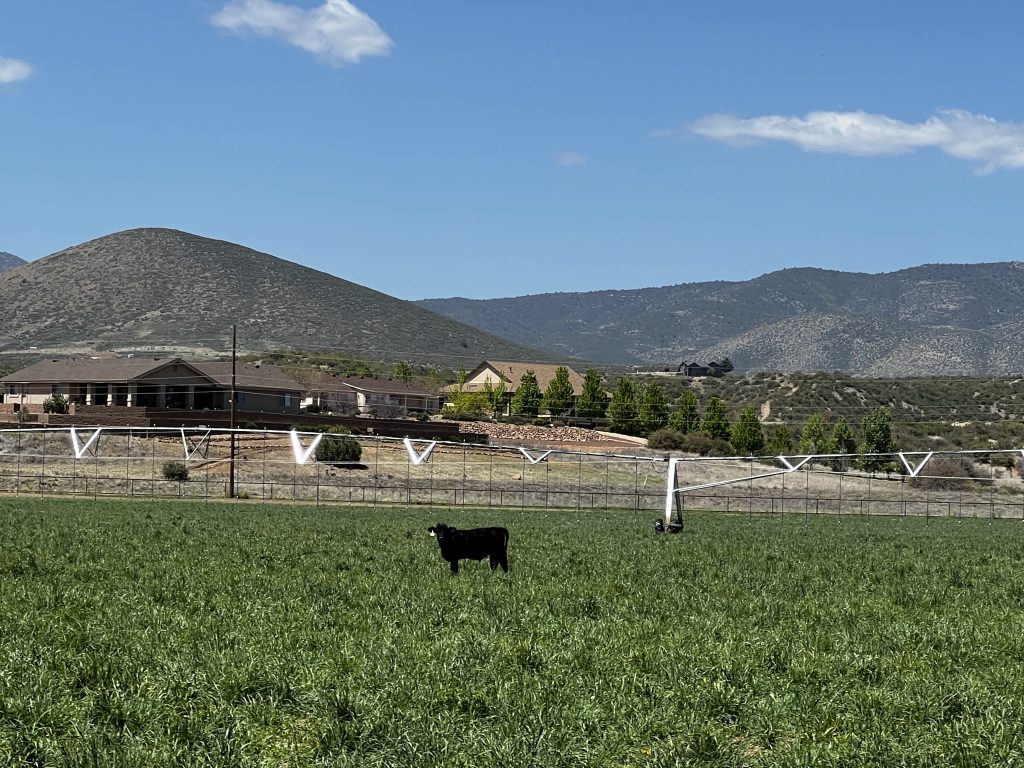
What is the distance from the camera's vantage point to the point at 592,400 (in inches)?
4464

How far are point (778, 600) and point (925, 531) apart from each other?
1012 inches

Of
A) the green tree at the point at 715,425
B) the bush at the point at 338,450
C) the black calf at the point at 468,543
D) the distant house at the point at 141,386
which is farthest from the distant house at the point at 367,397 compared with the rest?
the black calf at the point at 468,543

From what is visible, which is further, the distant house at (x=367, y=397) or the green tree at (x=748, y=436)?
the distant house at (x=367, y=397)

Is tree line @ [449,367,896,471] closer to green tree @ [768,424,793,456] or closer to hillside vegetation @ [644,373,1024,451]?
green tree @ [768,424,793,456]

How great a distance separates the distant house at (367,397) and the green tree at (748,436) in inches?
1143

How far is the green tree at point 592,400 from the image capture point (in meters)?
112

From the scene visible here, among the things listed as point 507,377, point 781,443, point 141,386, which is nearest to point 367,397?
point 141,386

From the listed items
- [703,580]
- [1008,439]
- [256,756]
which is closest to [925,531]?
[703,580]

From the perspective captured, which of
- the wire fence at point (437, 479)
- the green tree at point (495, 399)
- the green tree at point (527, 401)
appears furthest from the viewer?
the green tree at point (495, 399)

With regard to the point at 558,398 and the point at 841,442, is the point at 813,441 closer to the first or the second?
the point at 841,442

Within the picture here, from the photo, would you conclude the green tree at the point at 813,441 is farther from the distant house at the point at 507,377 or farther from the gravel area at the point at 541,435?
the distant house at the point at 507,377

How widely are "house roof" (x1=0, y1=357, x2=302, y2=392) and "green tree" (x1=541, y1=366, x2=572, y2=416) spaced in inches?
1022

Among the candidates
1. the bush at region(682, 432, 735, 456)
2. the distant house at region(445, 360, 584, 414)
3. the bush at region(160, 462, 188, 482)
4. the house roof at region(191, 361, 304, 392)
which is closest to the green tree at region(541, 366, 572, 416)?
the distant house at region(445, 360, 584, 414)

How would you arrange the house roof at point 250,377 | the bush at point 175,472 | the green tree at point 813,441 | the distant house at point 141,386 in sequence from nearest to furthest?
Result: the bush at point 175,472
the distant house at point 141,386
the green tree at point 813,441
the house roof at point 250,377
